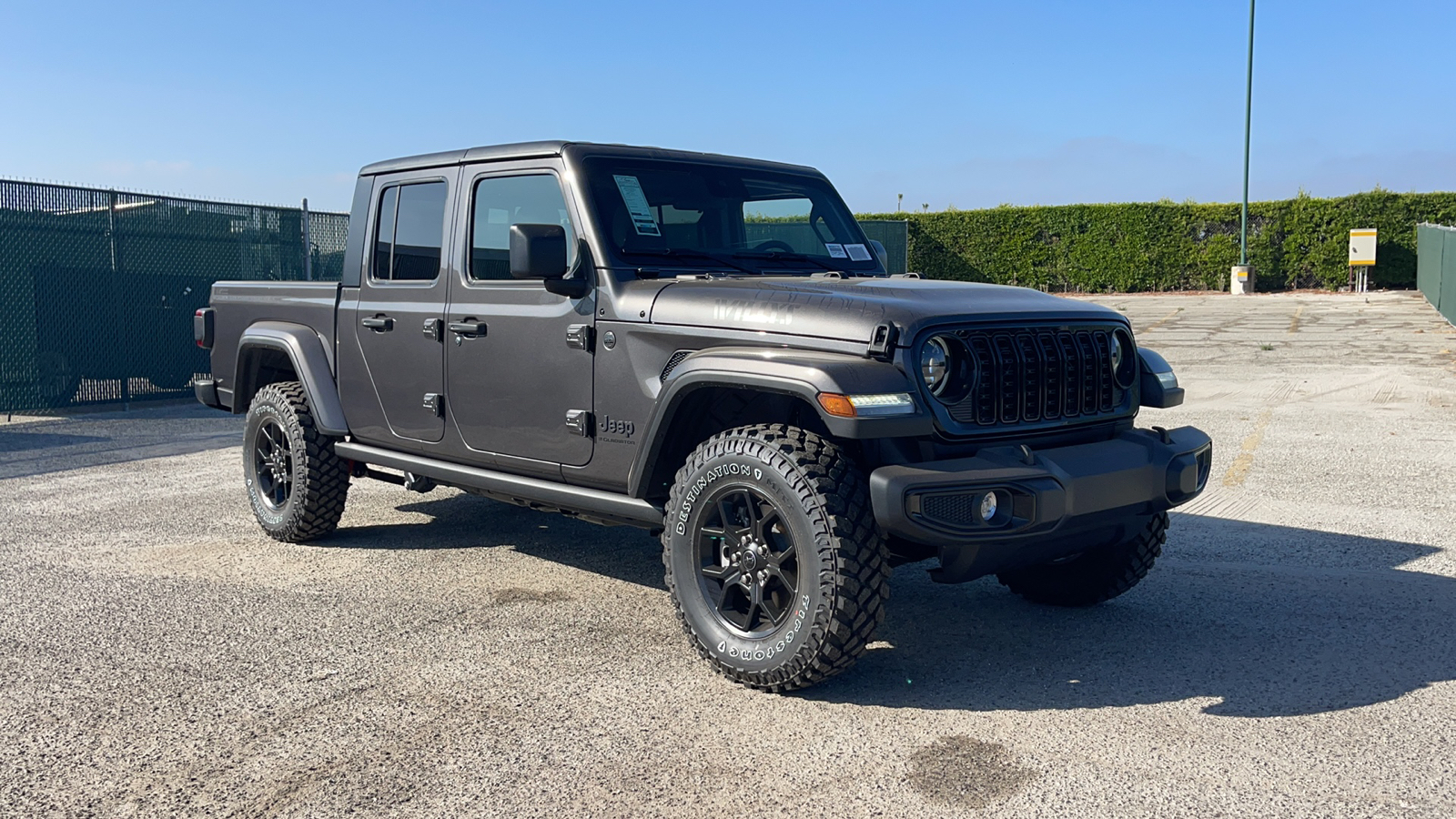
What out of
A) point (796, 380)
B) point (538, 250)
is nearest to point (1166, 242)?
point (538, 250)

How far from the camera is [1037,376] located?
4273 mm

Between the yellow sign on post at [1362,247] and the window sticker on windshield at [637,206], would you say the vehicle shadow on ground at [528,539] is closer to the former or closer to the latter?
the window sticker on windshield at [637,206]

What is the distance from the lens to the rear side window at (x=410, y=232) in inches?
223

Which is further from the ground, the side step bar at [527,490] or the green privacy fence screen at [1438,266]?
the green privacy fence screen at [1438,266]

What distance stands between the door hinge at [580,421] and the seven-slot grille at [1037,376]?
4.92 feet

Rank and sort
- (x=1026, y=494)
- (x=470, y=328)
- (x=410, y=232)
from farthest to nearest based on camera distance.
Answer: (x=410, y=232), (x=470, y=328), (x=1026, y=494)

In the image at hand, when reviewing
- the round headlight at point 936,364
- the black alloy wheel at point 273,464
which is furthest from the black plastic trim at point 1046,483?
the black alloy wheel at point 273,464

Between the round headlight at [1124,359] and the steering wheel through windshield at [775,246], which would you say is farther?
the steering wheel through windshield at [775,246]

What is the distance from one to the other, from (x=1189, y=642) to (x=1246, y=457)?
16.0ft

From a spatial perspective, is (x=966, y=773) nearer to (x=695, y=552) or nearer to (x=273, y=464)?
(x=695, y=552)

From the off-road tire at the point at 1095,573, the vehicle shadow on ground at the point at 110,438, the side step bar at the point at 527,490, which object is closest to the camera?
the side step bar at the point at 527,490

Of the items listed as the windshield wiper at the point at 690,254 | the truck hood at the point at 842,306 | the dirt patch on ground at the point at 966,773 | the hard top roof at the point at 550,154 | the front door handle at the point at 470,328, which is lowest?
the dirt patch on ground at the point at 966,773

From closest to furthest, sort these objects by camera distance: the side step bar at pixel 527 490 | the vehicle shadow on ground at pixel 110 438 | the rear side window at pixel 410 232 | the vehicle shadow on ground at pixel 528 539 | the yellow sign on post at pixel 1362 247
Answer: the side step bar at pixel 527 490 < the rear side window at pixel 410 232 < the vehicle shadow on ground at pixel 528 539 < the vehicle shadow on ground at pixel 110 438 < the yellow sign on post at pixel 1362 247

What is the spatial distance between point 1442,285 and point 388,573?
2299 cm
